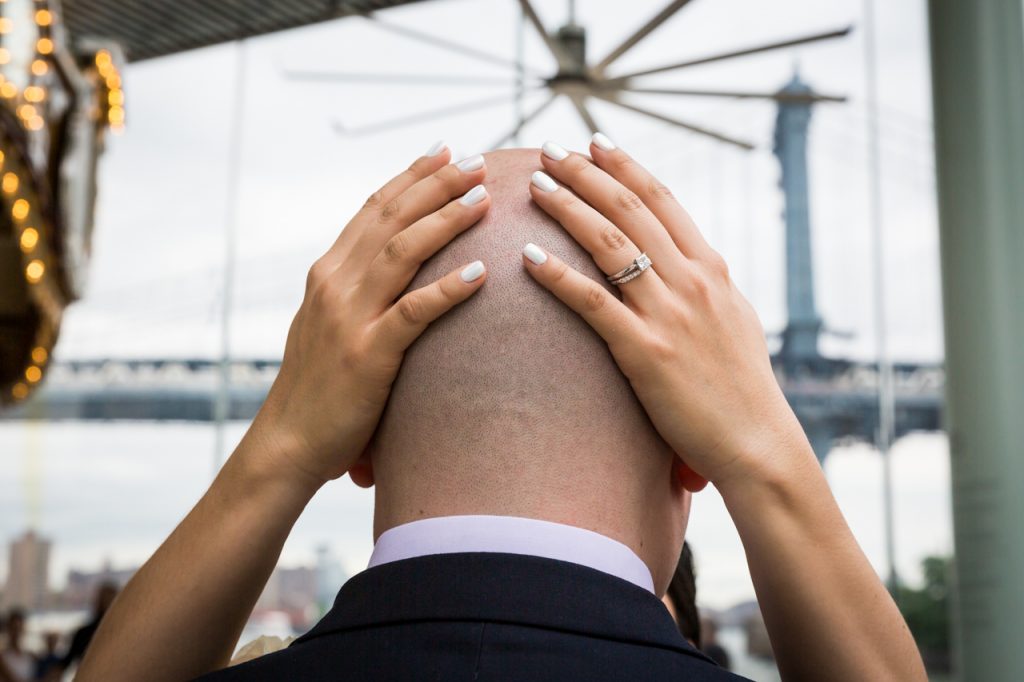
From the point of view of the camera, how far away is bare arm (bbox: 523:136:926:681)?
694 millimetres

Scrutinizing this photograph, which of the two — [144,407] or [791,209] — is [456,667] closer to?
[791,209]

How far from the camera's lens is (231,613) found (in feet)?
2.70

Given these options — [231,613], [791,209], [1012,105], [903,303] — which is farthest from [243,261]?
[231,613]

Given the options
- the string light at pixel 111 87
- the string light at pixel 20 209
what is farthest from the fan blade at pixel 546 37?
the string light at pixel 111 87

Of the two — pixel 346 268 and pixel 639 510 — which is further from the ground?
pixel 346 268

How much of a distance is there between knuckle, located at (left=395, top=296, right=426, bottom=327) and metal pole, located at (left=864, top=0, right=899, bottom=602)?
5.96 meters

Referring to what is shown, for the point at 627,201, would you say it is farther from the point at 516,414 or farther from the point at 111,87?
the point at 111,87

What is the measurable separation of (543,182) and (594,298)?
10 centimetres

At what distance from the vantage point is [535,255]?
0.69 m

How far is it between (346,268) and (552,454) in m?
0.22

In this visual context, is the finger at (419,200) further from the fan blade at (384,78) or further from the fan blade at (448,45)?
the fan blade at (384,78)

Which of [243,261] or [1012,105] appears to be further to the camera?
[243,261]

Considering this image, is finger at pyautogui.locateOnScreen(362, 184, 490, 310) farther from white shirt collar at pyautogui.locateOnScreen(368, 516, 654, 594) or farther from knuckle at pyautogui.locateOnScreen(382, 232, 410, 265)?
white shirt collar at pyautogui.locateOnScreen(368, 516, 654, 594)

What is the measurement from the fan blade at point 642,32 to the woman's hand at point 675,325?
8.14 feet
